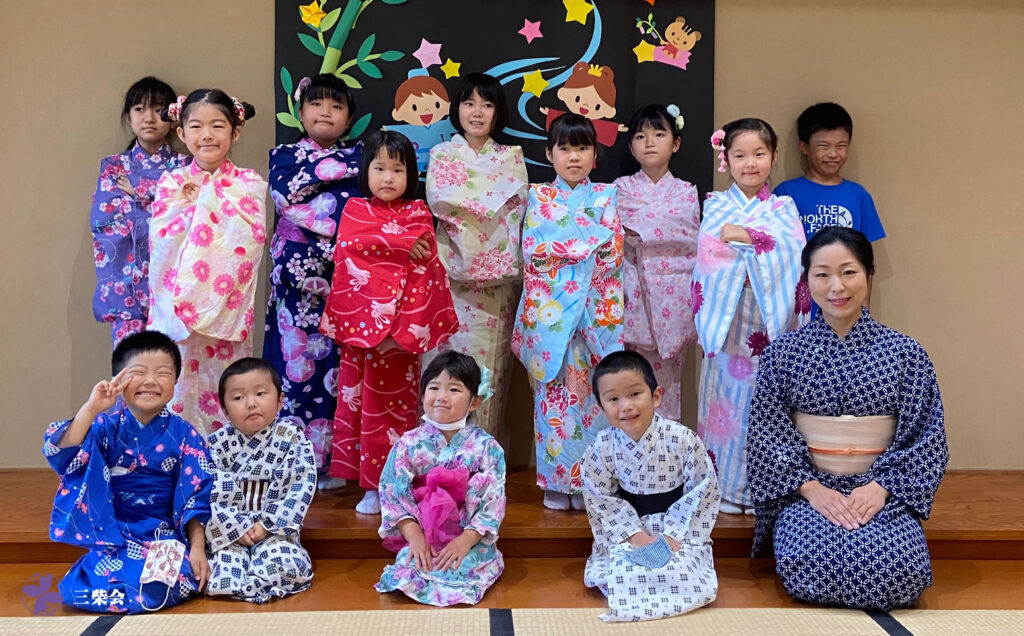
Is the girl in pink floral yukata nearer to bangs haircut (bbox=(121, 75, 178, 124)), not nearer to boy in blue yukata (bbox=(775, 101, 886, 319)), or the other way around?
bangs haircut (bbox=(121, 75, 178, 124))

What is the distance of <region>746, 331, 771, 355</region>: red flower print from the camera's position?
12.6ft

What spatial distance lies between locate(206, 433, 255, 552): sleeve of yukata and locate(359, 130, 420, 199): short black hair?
4.30ft

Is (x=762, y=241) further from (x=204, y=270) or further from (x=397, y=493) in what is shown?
(x=204, y=270)

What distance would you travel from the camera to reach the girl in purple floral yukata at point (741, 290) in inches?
151

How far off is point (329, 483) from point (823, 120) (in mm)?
2974

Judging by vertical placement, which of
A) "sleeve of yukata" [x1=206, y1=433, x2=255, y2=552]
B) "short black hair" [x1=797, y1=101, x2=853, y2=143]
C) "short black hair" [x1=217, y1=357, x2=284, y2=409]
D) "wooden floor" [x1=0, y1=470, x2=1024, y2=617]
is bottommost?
"wooden floor" [x1=0, y1=470, x2=1024, y2=617]

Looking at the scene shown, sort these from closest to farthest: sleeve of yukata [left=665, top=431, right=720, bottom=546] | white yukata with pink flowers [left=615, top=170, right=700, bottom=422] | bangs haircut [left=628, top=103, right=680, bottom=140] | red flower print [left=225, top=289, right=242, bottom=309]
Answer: sleeve of yukata [left=665, top=431, right=720, bottom=546], red flower print [left=225, top=289, right=242, bottom=309], white yukata with pink flowers [left=615, top=170, right=700, bottom=422], bangs haircut [left=628, top=103, right=680, bottom=140]

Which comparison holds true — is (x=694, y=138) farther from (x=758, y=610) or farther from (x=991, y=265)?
(x=758, y=610)

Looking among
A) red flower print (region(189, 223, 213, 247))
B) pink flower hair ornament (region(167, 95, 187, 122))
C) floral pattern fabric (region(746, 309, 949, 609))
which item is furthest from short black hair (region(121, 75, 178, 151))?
floral pattern fabric (region(746, 309, 949, 609))

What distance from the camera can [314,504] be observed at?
13.1 ft

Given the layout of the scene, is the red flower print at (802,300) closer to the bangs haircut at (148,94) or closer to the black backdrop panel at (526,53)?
the black backdrop panel at (526,53)

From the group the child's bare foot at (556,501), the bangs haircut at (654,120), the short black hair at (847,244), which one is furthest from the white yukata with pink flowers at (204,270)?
the short black hair at (847,244)

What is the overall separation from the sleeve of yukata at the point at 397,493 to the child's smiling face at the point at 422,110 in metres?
1.89

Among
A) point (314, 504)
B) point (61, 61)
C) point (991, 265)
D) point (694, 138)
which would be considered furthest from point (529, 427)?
point (61, 61)
